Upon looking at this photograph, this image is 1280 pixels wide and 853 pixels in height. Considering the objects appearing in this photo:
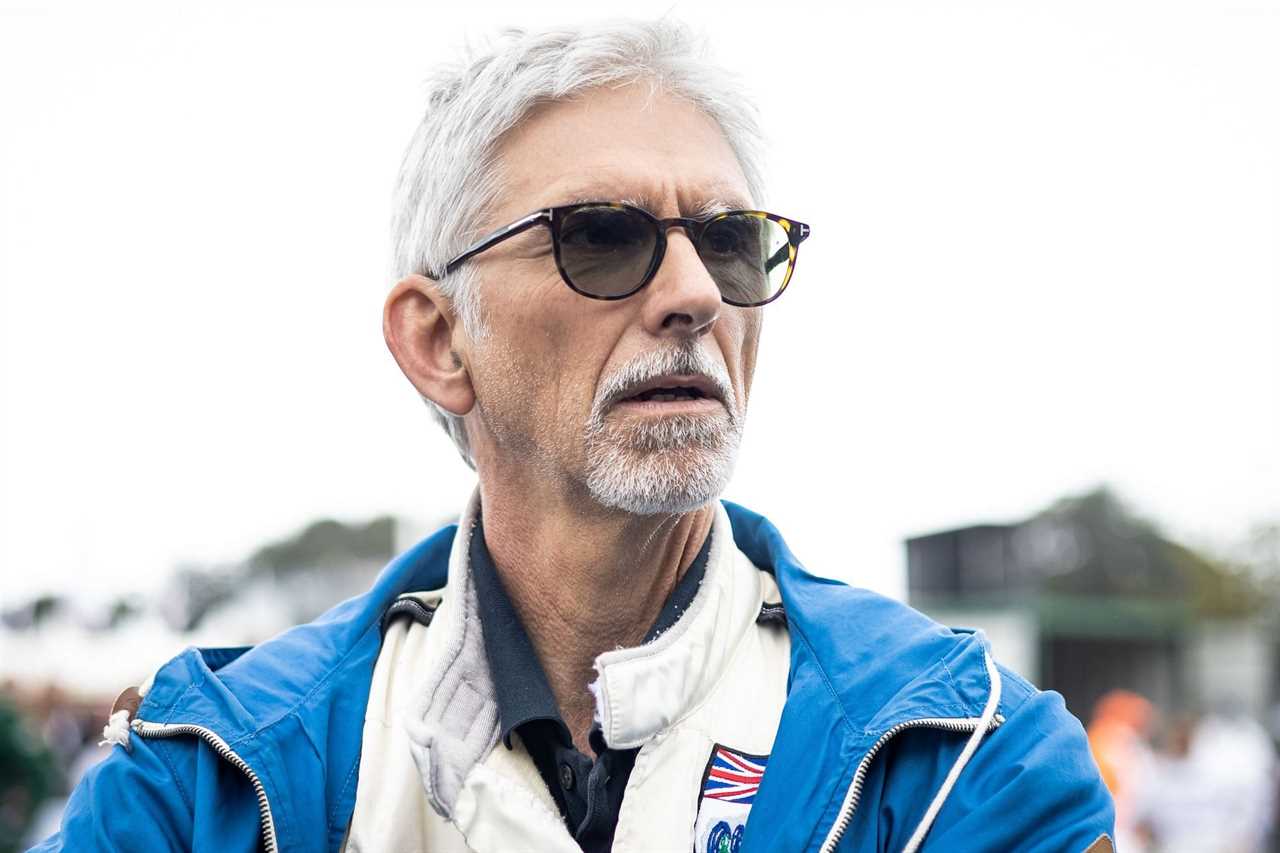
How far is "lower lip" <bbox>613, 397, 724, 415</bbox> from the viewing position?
2.25 metres

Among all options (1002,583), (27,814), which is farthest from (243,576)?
(27,814)

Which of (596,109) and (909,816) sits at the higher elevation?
(596,109)

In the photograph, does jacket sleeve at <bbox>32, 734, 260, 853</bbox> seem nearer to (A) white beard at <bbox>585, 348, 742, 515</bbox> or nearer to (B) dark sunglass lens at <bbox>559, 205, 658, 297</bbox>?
(A) white beard at <bbox>585, 348, 742, 515</bbox>

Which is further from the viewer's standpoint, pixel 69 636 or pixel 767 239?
pixel 69 636

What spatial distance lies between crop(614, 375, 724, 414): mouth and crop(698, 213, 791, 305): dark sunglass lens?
19 centimetres

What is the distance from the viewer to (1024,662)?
777 inches

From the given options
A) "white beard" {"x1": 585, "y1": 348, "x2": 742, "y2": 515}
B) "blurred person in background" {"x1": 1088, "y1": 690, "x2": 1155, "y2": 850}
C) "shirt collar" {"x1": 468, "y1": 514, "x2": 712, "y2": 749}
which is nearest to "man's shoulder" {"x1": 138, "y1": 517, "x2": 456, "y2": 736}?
"shirt collar" {"x1": 468, "y1": 514, "x2": 712, "y2": 749}

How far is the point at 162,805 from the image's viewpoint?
2021 millimetres

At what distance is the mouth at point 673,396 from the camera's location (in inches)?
88.6

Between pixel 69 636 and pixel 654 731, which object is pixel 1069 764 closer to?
pixel 654 731

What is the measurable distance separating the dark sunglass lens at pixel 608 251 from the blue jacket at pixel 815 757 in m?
0.67

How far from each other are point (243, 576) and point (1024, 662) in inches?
2402

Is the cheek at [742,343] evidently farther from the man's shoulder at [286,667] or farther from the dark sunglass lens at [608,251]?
the man's shoulder at [286,667]

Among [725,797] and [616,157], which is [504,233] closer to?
[616,157]
